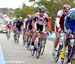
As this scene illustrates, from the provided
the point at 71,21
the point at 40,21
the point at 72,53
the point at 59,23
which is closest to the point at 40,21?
the point at 40,21

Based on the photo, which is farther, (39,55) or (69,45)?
(39,55)

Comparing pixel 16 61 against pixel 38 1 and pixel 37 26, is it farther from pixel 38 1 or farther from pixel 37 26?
pixel 38 1

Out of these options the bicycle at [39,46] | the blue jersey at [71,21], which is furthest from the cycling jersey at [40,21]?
the blue jersey at [71,21]

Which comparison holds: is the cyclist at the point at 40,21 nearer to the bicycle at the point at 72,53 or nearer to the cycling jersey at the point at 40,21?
the cycling jersey at the point at 40,21

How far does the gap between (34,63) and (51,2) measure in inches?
1255

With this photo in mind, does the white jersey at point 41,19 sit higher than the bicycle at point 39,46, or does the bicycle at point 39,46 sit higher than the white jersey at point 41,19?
the white jersey at point 41,19

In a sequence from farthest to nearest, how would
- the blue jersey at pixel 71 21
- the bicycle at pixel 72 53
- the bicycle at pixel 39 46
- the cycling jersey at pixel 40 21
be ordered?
the cycling jersey at pixel 40 21
the bicycle at pixel 39 46
the blue jersey at pixel 71 21
the bicycle at pixel 72 53

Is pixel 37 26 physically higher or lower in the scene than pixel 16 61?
higher

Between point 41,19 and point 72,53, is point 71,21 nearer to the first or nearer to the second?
point 72,53

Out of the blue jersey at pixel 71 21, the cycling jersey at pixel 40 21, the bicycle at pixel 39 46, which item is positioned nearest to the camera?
the blue jersey at pixel 71 21

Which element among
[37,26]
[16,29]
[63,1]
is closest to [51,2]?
[63,1]

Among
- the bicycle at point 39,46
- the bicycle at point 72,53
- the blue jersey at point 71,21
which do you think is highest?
the blue jersey at point 71,21

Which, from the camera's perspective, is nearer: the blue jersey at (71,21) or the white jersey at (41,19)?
the blue jersey at (71,21)

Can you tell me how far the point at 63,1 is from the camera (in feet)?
143
